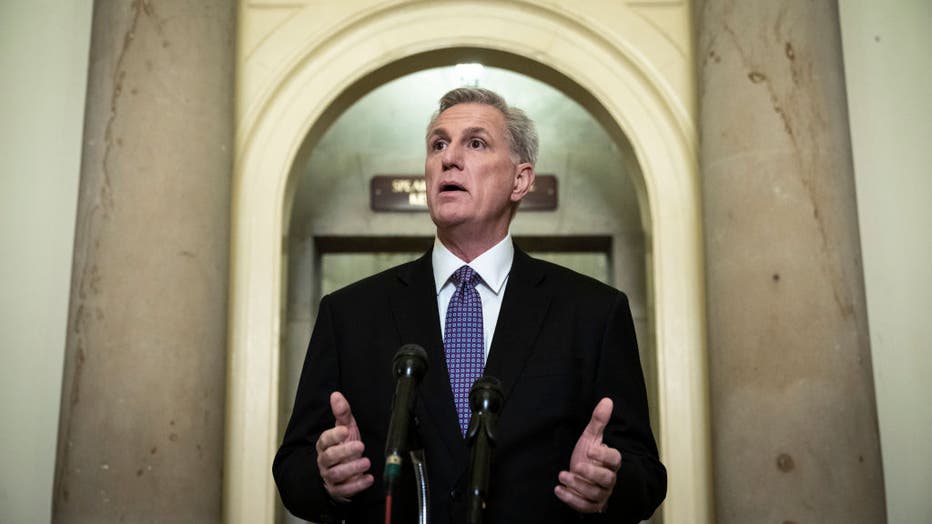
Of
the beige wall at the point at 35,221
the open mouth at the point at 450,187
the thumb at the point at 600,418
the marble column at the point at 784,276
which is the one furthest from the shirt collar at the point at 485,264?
the beige wall at the point at 35,221

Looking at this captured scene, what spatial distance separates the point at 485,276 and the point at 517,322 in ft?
0.59

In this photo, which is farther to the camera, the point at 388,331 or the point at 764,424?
the point at 764,424

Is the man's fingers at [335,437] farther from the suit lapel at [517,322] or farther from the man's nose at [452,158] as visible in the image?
the man's nose at [452,158]

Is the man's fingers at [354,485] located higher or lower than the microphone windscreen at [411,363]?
lower

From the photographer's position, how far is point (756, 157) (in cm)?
335

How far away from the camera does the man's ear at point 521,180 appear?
2.42 meters

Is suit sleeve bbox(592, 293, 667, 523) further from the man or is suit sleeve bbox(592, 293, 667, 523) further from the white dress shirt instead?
the white dress shirt

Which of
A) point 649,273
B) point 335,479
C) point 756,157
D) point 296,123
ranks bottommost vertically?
point 335,479

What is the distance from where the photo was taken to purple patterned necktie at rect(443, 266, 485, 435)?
2021 mm

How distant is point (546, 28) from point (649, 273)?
1.21 meters

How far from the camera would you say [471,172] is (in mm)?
2258

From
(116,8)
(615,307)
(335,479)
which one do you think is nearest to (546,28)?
(116,8)

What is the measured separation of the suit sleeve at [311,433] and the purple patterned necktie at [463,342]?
0.98ft

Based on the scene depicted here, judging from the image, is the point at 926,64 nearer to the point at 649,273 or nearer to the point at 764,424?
the point at 649,273
